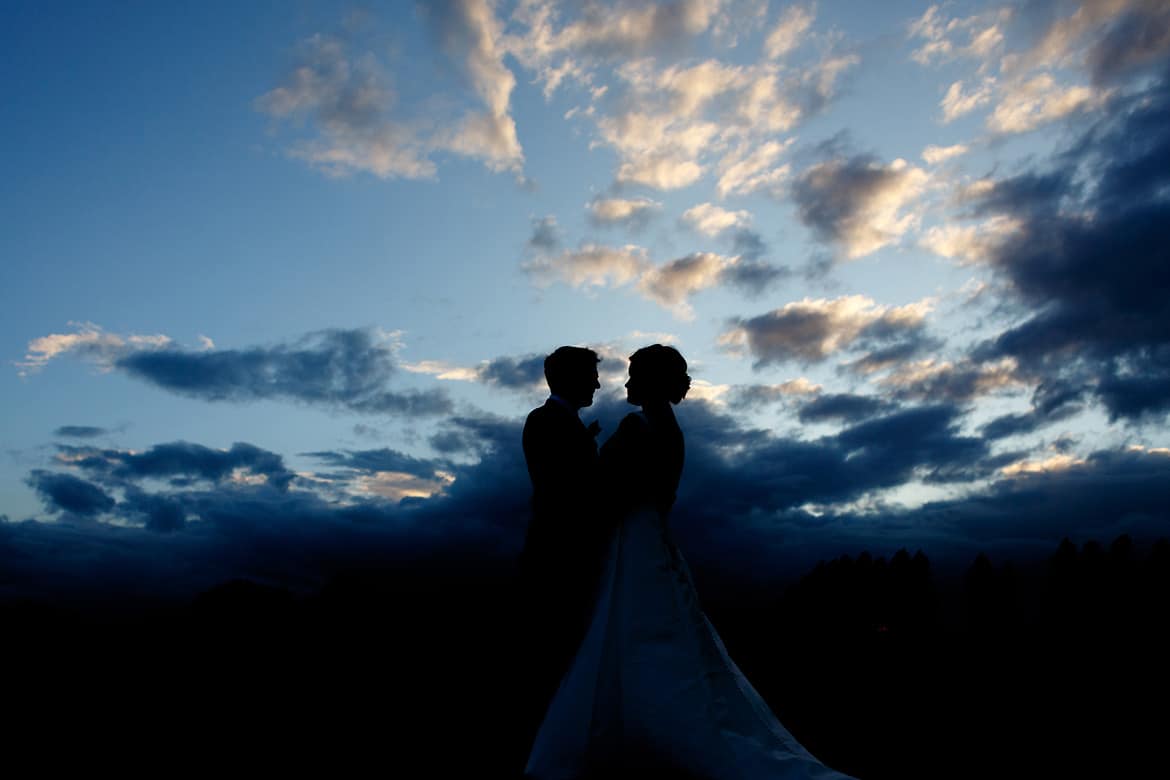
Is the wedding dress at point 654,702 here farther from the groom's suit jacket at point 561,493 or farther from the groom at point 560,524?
the groom's suit jacket at point 561,493

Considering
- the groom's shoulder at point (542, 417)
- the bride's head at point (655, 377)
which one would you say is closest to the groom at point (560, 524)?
the groom's shoulder at point (542, 417)

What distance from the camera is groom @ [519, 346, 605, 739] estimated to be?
4.96 meters

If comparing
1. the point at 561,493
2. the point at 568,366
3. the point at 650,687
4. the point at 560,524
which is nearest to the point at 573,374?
the point at 568,366

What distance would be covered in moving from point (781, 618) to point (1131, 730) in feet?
32.3

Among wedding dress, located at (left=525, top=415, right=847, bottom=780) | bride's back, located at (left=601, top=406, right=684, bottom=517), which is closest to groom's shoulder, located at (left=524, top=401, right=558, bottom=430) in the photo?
bride's back, located at (left=601, top=406, right=684, bottom=517)

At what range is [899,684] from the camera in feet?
33.5

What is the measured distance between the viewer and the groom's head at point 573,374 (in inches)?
227

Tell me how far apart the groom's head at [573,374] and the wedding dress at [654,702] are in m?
1.43

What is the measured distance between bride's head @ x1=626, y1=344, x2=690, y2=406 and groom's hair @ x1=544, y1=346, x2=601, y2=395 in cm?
38

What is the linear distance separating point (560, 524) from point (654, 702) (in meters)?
1.50

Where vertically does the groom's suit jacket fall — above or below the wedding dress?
above

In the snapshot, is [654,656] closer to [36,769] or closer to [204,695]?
[36,769]

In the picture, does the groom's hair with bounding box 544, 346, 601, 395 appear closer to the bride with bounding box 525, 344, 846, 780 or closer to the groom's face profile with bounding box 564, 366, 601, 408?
the groom's face profile with bounding box 564, 366, 601, 408

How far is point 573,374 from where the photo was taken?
5.80 metres
